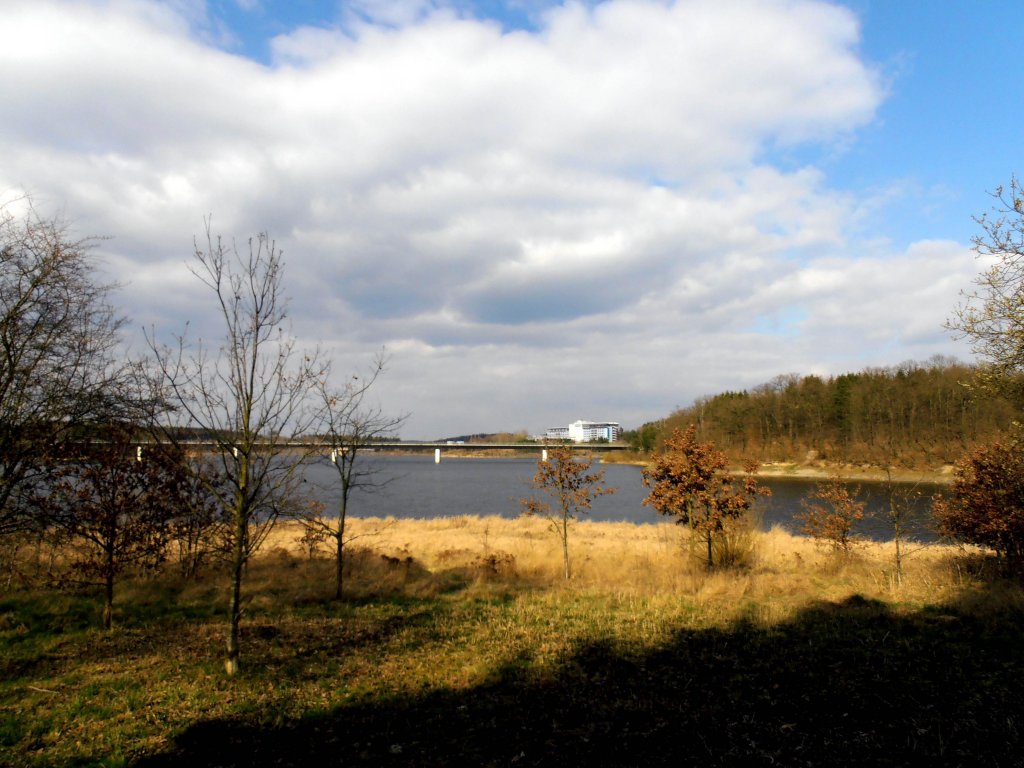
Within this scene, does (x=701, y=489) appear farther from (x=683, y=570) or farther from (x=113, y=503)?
(x=113, y=503)

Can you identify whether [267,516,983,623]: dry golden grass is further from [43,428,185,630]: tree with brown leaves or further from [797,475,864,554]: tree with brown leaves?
[43,428,185,630]: tree with brown leaves

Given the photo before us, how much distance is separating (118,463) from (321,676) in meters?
6.22

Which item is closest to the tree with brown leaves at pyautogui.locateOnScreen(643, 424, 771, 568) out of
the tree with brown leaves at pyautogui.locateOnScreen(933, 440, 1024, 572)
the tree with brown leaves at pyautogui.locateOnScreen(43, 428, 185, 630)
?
the tree with brown leaves at pyautogui.locateOnScreen(933, 440, 1024, 572)

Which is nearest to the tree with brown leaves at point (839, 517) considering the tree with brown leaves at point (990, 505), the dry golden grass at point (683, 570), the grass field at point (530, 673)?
the dry golden grass at point (683, 570)

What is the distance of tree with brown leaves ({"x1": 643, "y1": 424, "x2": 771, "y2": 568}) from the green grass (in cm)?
381

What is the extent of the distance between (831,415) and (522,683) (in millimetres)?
82798

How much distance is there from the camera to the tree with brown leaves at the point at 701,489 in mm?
15328

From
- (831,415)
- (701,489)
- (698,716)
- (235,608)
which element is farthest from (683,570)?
(831,415)

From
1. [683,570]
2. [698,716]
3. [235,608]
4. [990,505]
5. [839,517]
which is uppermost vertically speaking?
[990,505]

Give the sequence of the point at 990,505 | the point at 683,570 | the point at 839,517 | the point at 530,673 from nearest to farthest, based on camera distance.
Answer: the point at 530,673
the point at 990,505
the point at 683,570
the point at 839,517

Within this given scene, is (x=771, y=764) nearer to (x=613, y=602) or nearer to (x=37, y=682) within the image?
(x=613, y=602)

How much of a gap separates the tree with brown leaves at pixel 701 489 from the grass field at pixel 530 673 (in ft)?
5.72

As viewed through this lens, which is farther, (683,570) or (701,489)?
(701,489)

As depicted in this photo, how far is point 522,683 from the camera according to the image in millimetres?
7371
